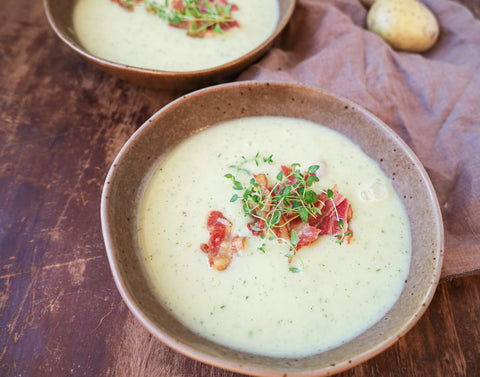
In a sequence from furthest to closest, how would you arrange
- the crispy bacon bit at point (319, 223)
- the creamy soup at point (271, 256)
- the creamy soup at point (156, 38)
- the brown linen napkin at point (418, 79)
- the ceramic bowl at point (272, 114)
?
the creamy soup at point (156, 38), the brown linen napkin at point (418, 79), the crispy bacon bit at point (319, 223), the creamy soup at point (271, 256), the ceramic bowl at point (272, 114)

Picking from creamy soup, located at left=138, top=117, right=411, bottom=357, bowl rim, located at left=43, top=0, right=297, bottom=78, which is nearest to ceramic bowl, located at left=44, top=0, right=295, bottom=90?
bowl rim, located at left=43, top=0, right=297, bottom=78

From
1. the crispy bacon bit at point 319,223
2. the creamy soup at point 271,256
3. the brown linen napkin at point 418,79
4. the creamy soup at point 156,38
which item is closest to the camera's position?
the creamy soup at point 271,256

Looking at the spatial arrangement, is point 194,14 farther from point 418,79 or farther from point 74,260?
point 74,260

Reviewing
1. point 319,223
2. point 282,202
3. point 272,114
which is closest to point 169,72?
point 272,114

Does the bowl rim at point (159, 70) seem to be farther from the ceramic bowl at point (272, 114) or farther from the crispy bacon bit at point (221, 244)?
the crispy bacon bit at point (221, 244)

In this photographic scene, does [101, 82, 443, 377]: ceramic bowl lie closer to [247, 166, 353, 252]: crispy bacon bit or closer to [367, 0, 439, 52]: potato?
[247, 166, 353, 252]: crispy bacon bit

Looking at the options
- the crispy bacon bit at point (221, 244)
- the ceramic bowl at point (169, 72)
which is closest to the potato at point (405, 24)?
the ceramic bowl at point (169, 72)

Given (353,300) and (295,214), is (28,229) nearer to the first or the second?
(295,214)
